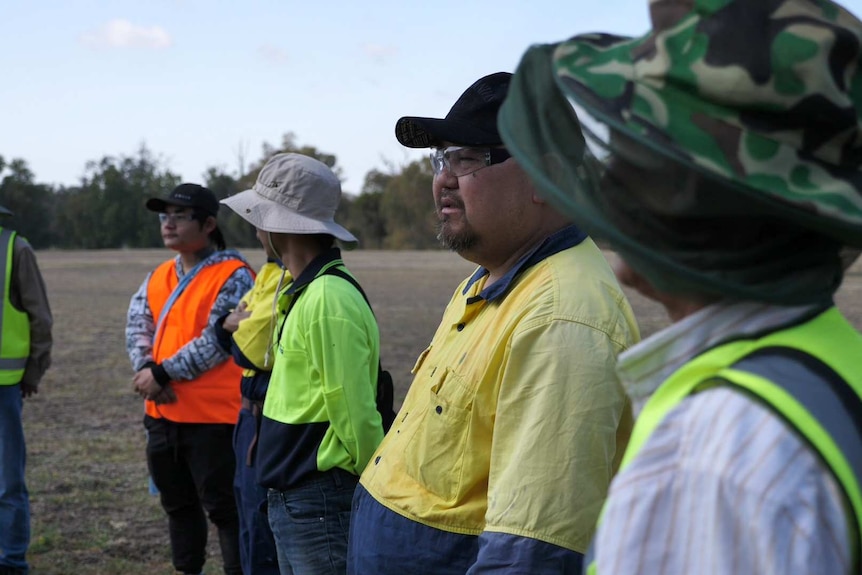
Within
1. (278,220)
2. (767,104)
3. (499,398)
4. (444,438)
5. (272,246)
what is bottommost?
(444,438)

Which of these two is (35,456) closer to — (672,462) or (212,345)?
(212,345)

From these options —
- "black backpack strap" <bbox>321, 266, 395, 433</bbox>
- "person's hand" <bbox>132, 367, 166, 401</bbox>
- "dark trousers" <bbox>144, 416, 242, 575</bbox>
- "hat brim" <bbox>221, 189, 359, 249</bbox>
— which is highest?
"hat brim" <bbox>221, 189, 359, 249</bbox>

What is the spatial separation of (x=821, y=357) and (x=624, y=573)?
353 mm

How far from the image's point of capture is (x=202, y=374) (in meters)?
5.30

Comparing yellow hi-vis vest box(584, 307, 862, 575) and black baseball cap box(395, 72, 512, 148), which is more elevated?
black baseball cap box(395, 72, 512, 148)

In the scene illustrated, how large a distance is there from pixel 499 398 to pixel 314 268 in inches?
78.6

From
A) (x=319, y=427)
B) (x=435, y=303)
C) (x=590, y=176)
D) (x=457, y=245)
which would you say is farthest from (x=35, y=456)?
(x=435, y=303)

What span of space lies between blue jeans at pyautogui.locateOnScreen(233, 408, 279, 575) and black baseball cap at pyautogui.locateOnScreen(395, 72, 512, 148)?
2.26 meters

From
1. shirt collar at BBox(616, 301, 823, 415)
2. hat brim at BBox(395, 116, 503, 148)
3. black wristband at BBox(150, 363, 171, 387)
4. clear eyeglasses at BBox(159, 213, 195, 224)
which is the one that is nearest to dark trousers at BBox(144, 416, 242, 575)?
black wristband at BBox(150, 363, 171, 387)

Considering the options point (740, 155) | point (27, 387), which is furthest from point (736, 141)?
point (27, 387)

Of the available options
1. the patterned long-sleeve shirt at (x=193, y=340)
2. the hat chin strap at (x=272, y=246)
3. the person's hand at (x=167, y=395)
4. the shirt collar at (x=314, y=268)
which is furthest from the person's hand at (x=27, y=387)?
the shirt collar at (x=314, y=268)

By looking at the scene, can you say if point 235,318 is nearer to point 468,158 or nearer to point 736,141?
point 468,158

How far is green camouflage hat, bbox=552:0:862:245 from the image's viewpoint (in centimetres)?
108

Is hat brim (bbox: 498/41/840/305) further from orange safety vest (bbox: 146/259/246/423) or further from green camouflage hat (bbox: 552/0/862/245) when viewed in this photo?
orange safety vest (bbox: 146/259/246/423)
